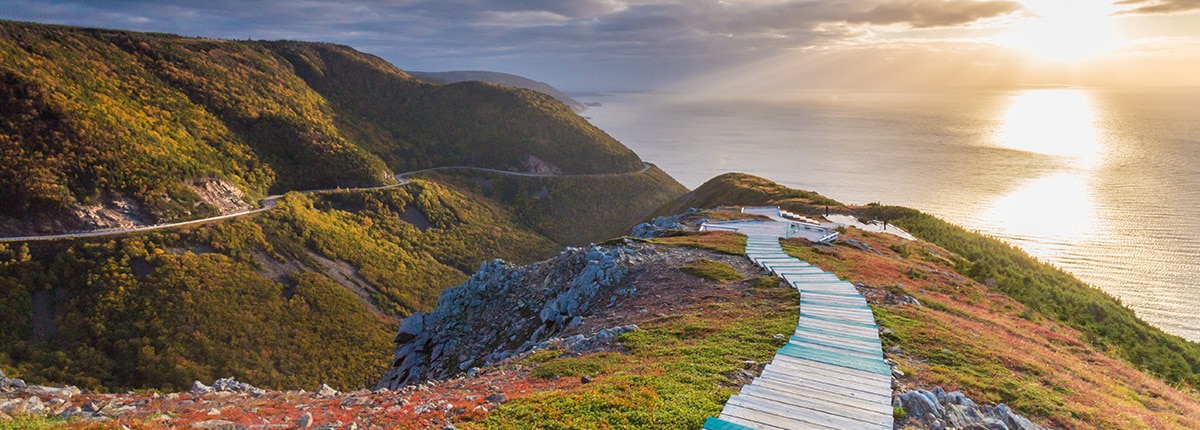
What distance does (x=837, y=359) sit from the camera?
14258 millimetres

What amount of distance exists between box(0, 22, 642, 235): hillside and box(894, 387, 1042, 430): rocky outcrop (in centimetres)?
7511

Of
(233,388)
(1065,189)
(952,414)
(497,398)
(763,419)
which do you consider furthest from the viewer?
(1065,189)

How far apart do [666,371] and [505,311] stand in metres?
16.9

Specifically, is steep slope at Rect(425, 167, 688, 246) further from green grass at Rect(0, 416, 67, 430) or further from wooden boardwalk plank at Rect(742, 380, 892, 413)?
green grass at Rect(0, 416, 67, 430)

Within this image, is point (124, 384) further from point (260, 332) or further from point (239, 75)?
point (239, 75)

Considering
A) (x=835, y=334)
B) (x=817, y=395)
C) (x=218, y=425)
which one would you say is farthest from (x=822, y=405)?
(x=218, y=425)

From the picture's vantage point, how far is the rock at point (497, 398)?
12398 mm

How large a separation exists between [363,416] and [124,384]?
4757 cm

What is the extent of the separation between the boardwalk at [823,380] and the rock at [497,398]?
14.8 feet

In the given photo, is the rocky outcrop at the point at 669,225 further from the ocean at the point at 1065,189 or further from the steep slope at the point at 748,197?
the ocean at the point at 1065,189

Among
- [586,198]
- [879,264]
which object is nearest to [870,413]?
[879,264]

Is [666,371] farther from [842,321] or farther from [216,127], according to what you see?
[216,127]

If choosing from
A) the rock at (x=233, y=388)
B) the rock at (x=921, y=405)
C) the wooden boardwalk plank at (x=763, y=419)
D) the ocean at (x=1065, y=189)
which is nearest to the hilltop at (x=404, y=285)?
the rock at (x=921, y=405)

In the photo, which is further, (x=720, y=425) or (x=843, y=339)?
(x=843, y=339)
